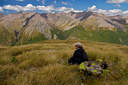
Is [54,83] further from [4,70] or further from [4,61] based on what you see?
[4,61]

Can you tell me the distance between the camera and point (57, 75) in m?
2.68

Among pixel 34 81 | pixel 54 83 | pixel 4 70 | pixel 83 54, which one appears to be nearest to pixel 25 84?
pixel 34 81

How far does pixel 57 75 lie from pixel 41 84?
2.08 ft

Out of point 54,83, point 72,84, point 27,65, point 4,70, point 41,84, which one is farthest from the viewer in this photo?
point 27,65

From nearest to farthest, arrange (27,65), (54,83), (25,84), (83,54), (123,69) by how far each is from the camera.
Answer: (25,84) → (54,83) → (27,65) → (123,69) → (83,54)

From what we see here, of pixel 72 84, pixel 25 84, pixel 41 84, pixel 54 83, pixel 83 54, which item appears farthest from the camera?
pixel 83 54

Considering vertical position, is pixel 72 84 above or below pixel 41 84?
below

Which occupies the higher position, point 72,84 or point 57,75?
point 57,75

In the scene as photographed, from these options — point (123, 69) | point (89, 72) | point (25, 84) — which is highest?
point (25, 84)

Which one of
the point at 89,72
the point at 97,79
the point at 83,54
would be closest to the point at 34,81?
the point at 89,72

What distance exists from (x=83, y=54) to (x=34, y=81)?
3317 millimetres

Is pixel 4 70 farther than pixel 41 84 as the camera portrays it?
Yes

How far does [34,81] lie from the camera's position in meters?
2.34

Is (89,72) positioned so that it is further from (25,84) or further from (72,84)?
(25,84)
